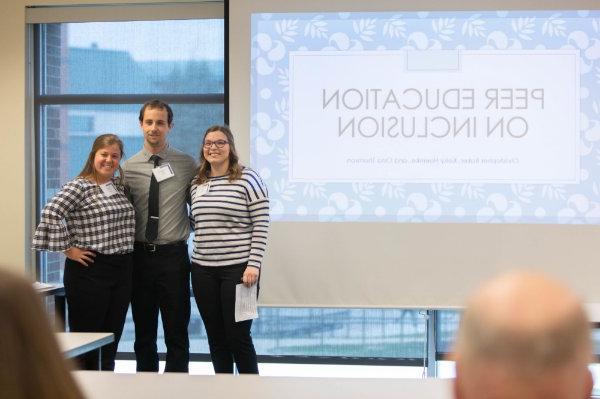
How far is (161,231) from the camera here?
12.2 feet

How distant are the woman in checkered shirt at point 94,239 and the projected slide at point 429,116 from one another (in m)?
0.98

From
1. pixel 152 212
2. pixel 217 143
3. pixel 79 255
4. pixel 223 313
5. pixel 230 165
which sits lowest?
pixel 223 313

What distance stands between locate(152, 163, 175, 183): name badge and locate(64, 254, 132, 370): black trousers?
0.46 metres

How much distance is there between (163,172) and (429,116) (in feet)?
5.35

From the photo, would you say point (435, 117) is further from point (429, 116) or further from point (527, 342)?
point (527, 342)

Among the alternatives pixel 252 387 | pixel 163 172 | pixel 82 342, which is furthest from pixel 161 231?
pixel 252 387

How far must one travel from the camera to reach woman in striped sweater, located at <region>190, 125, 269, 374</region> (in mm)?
3535

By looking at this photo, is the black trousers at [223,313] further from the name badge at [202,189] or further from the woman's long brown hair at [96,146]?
the woman's long brown hair at [96,146]

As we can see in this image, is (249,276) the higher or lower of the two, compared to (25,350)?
lower

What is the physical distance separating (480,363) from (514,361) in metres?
0.03

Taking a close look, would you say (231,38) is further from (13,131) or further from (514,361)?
(514,361)

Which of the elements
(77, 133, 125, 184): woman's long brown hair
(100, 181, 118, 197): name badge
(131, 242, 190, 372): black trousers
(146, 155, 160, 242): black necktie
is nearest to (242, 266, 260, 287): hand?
(131, 242, 190, 372): black trousers

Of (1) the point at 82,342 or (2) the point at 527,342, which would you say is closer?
(2) the point at 527,342

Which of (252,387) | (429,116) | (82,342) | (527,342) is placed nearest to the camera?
(527,342)
